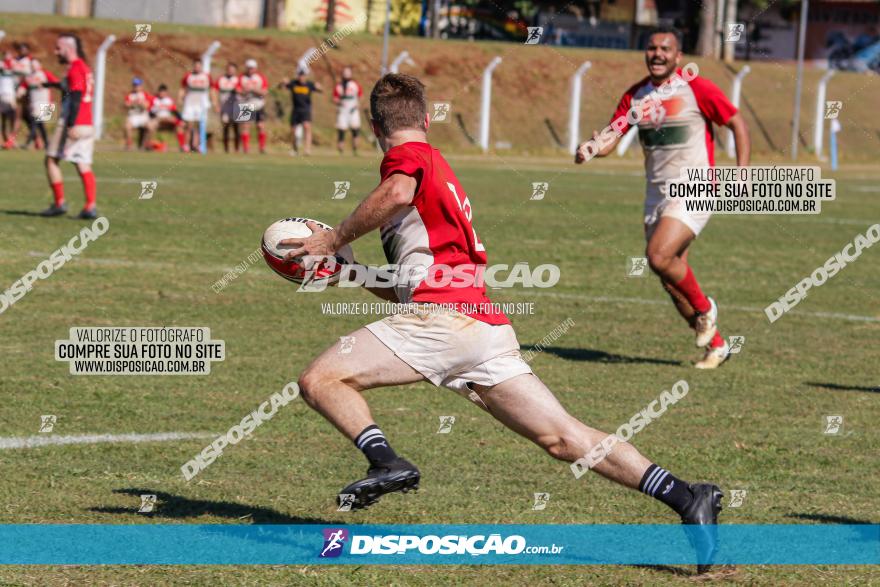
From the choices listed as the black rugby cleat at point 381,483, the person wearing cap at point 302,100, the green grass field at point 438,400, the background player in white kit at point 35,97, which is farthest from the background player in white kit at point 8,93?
the black rugby cleat at point 381,483

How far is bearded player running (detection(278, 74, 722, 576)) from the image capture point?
19.0ft

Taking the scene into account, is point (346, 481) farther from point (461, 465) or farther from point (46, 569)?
point (46, 569)

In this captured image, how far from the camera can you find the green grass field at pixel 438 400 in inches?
260

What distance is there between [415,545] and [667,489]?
1.02 meters

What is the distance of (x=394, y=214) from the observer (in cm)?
577

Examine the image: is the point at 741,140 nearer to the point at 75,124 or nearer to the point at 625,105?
the point at 625,105

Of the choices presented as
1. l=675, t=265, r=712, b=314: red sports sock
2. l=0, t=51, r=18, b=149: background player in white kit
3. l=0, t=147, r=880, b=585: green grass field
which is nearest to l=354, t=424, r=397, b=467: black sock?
l=0, t=147, r=880, b=585: green grass field

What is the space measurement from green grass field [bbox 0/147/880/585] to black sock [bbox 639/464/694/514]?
305 mm

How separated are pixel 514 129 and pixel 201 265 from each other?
37.2m

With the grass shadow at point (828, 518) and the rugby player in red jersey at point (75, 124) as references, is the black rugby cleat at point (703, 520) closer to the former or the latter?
the grass shadow at point (828, 518)

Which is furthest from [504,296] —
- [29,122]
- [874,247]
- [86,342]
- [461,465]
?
[29,122]

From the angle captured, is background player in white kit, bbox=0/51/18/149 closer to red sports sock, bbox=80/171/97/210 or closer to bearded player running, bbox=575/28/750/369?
red sports sock, bbox=80/171/97/210

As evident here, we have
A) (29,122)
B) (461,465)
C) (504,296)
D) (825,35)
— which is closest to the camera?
(461,465)

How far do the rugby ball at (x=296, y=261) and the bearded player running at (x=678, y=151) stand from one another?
5236 millimetres
